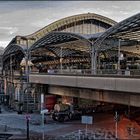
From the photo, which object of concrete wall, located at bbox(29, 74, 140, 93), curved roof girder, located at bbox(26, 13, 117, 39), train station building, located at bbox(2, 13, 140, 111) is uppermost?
curved roof girder, located at bbox(26, 13, 117, 39)

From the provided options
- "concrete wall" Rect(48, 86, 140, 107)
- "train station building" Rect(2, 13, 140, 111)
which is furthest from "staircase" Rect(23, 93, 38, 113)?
"concrete wall" Rect(48, 86, 140, 107)

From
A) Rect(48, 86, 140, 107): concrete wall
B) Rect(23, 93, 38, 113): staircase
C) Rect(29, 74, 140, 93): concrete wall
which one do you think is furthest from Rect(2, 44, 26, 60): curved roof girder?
Rect(29, 74, 140, 93): concrete wall

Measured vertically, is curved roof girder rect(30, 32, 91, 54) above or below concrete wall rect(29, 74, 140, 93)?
above

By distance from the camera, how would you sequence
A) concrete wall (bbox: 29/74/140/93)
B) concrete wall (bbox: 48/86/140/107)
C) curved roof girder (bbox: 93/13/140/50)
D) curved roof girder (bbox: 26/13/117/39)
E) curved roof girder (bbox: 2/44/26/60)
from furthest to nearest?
curved roof girder (bbox: 26/13/117/39) < curved roof girder (bbox: 2/44/26/60) < curved roof girder (bbox: 93/13/140/50) < concrete wall (bbox: 48/86/140/107) < concrete wall (bbox: 29/74/140/93)

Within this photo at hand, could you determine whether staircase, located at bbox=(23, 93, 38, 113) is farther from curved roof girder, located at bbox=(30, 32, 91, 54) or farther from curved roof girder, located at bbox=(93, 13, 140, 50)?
curved roof girder, located at bbox=(93, 13, 140, 50)

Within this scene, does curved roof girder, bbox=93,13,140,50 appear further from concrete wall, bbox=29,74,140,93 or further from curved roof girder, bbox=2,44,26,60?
curved roof girder, bbox=2,44,26,60

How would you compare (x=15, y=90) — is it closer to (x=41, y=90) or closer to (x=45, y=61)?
(x=41, y=90)

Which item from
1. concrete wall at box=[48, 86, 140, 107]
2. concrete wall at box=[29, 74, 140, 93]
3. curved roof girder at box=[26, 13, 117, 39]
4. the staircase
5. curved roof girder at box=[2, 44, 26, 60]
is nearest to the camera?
concrete wall at box=[29, 74, 140, 93]

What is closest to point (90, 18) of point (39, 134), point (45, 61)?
point (45, 61)

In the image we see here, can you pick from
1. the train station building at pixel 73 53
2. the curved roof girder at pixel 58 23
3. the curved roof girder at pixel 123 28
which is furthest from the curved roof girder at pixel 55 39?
the curved roof girder at pixel 58 23

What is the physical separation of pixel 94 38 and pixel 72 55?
4734 centimetres

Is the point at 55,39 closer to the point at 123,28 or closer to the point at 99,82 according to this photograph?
the point at 123,28

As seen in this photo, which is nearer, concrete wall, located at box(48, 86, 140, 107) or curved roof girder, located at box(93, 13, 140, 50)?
concrete wall, located at box(48, 86, 140, 107)

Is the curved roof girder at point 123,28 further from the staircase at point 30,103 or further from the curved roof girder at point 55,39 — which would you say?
the staircase at point 30,103
